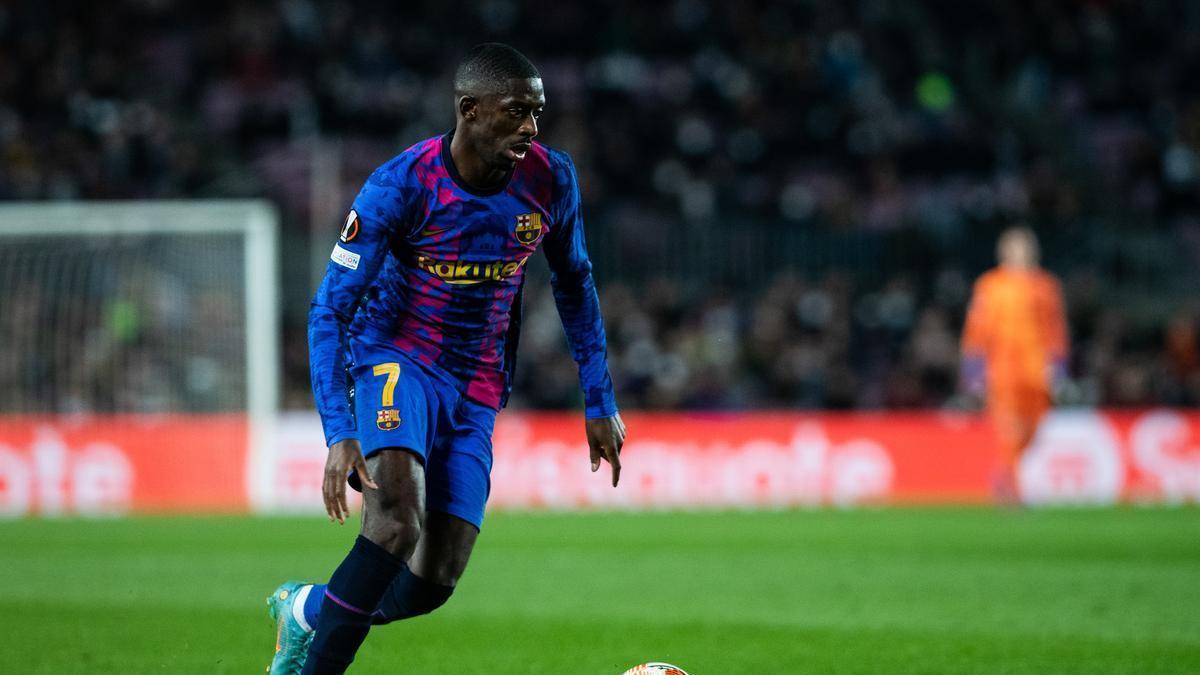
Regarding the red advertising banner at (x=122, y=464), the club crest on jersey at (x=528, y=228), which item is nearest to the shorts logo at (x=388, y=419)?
the club crest on jersey at (x=528, y=228)

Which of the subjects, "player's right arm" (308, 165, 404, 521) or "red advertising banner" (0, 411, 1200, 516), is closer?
"player's right arm" (308, 165, 404, 521)

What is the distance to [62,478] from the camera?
16.5 metres

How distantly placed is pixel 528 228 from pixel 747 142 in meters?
15.3

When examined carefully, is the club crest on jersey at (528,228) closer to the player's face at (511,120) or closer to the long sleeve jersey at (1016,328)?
the player's face at (511,120)

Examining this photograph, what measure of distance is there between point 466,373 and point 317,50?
1713cm

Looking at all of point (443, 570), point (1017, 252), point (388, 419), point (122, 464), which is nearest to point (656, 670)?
point (443, 570)

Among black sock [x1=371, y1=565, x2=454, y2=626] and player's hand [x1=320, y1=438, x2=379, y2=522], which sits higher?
player's hand [x1=320, y1=438, x2=379, y2=522]

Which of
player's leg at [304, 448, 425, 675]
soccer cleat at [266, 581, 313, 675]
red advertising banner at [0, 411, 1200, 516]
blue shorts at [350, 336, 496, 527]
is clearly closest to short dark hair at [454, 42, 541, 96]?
blue shorts at [350, 336, 496, 527]

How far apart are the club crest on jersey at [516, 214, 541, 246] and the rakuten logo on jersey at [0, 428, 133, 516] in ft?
40.3

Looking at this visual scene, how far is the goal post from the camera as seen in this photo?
659 inches

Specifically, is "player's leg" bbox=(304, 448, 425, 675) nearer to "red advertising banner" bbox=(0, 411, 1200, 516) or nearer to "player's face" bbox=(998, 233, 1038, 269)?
"player's face" bbox=(998, 233, 1038, 269)

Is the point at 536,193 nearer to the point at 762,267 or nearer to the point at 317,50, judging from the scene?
the point at 762,267

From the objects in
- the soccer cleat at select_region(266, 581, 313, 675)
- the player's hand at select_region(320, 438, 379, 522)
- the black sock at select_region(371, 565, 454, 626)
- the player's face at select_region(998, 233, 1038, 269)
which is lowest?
the soccer cleat at select_region(266, 581, 313, 675)

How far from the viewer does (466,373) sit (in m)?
5.30
